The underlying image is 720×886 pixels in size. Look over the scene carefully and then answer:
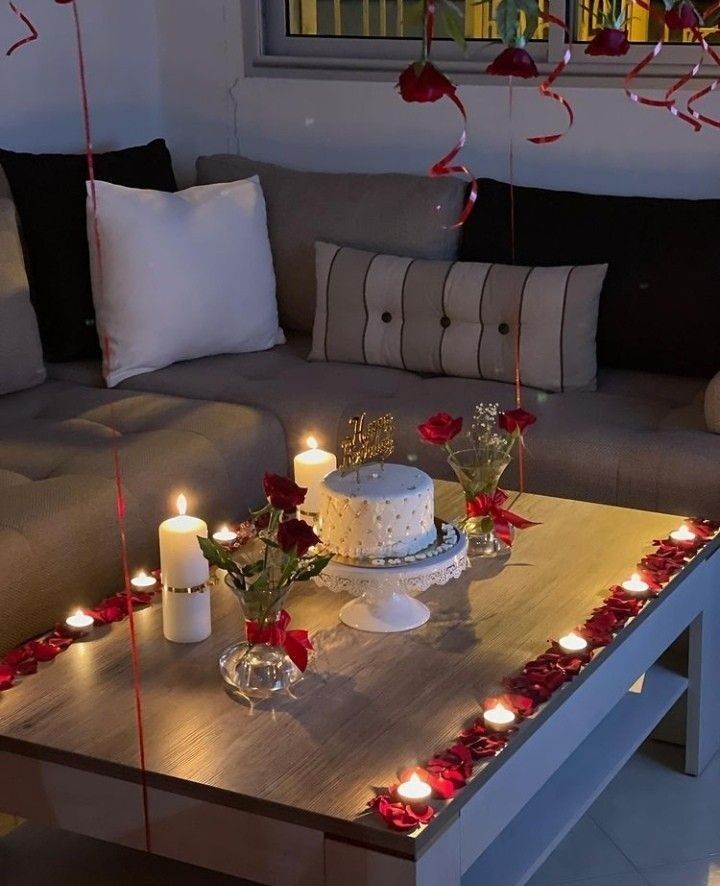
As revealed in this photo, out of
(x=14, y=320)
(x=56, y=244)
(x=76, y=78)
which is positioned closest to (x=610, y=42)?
(x=14, y=320)

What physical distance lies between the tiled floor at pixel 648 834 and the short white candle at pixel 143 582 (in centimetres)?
72

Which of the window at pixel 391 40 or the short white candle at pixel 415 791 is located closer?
the short white candle at pixel 415 791

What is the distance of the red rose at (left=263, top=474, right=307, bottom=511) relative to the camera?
1.72 metres

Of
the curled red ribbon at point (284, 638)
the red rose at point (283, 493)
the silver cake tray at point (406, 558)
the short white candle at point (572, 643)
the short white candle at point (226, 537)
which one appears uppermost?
the red rose at point (283, 493)

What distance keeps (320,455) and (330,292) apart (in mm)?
1088

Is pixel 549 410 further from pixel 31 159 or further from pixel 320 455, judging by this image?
pixel 31 159

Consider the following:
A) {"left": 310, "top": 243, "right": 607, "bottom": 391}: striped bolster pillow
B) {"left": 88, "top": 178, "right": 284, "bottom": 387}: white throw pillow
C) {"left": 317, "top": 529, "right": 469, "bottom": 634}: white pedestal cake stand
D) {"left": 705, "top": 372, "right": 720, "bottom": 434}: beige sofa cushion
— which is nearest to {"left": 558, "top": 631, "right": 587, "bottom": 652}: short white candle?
{"left": 317, "top": 529, "right": 469, "bottom": 634}: white pedestal cake stand

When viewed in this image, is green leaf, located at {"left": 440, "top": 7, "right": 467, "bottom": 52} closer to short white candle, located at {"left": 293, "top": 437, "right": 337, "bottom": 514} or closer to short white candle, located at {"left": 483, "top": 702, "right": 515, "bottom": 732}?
short white candle, located at {"left": 483, "top": 702, "right": 515, "bottom": 732}

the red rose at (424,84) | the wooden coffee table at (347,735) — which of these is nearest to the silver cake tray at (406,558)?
the wooden coffee table at (347,735)

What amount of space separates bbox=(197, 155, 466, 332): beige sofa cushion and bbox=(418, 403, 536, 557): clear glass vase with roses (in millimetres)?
1047

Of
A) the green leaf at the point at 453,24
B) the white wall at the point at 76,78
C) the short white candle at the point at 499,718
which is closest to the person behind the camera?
the green leaf at the point at 453,24

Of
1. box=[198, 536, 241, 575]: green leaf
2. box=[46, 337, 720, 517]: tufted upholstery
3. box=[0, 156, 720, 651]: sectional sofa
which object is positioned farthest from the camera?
box=[46, 337, 720, 517]: tufted upholstery

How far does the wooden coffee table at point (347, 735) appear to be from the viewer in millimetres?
1511

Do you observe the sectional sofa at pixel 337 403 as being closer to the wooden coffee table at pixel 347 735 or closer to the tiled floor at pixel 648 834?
the wooden coffee table at pixel 347 735
